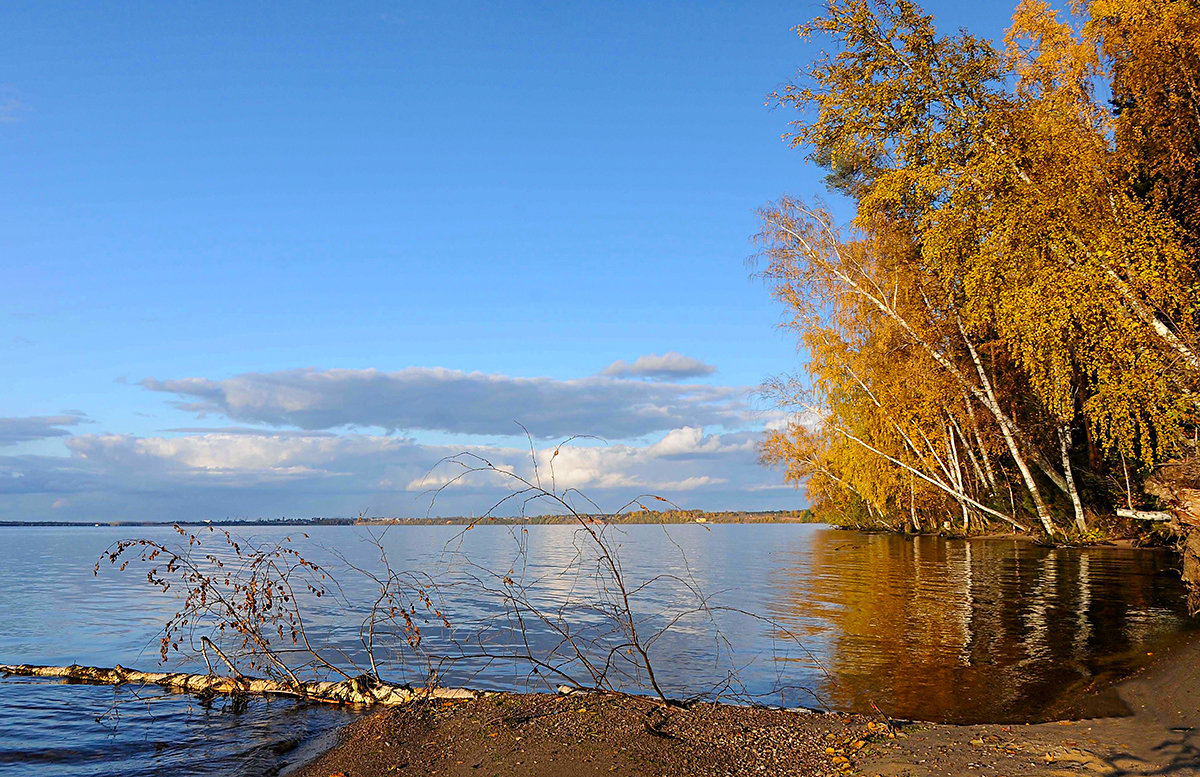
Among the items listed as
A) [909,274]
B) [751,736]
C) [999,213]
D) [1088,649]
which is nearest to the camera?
[751,736]

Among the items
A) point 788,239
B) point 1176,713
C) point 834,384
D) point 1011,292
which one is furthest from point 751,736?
point 834,384

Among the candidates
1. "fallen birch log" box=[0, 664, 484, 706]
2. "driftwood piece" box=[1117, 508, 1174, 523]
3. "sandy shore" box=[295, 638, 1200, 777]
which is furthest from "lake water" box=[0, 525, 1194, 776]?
"driftwood piece" box=[1117, 508, 1174, 523]

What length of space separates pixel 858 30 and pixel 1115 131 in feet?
18.4

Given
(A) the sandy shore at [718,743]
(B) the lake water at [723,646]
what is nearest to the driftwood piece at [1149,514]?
(B) the lake water at [723,646]

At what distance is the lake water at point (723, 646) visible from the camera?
776cm

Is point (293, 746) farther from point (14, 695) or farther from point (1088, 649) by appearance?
point (1088, 649)

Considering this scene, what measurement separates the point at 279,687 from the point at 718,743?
18.6 feet

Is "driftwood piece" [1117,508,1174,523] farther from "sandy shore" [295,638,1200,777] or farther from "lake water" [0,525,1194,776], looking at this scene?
"sandy shore" [295,638,1200,777]

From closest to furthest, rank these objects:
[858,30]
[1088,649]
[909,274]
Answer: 1. [1088,649]
2. [858,30]
3. [909,274]

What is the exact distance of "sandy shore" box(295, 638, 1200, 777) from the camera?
18.0 feet

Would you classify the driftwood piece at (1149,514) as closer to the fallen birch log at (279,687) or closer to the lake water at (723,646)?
the lake water at (723,646)

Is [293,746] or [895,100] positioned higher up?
[895,100]

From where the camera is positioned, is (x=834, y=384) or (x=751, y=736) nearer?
(x=751, y=736)

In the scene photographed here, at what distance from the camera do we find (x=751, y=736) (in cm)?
614
